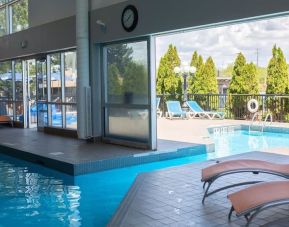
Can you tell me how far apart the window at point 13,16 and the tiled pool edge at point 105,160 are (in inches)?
195

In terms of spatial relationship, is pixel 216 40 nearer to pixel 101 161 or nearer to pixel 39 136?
pixel 39 136

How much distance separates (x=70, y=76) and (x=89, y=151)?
285 cm

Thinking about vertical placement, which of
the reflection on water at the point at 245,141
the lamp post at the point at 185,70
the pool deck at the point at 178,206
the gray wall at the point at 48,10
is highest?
the gray wall at the point at 48,10

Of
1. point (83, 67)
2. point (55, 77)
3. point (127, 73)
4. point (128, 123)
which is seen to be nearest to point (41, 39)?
point (55, 77)

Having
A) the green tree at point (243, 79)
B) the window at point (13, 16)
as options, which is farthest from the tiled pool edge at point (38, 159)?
the green tree at point (243, 79)

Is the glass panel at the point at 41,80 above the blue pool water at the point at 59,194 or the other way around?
above

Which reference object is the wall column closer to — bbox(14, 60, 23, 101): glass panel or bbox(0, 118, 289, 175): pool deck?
bbox(0, 118, 289, 175): pool deck

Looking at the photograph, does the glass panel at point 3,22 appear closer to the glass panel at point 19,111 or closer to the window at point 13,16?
the window at point 13,16

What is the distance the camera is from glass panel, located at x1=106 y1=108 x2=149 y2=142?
7.66 metres

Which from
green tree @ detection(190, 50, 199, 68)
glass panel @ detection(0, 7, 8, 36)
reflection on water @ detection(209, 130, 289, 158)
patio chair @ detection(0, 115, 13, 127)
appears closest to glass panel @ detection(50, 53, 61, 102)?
patio chair @ detection(0, 115, 13, 127)

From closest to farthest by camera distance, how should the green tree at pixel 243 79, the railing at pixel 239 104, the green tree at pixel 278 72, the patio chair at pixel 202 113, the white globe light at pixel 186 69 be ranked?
the railing at pixel 239 104
the green tree at pixel 278 72
the patio chair at pixel 202 113
the green tree at pixel 243 79
the white globe light at pixel 186 69

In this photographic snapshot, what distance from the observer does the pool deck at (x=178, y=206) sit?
343 centimetres

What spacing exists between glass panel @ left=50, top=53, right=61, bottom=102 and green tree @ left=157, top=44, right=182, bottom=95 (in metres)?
7.09

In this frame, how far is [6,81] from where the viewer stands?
1318 cm
